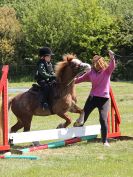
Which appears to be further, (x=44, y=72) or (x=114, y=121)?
(x=114, y=121)

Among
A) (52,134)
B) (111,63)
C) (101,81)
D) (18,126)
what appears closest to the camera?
(52,134)

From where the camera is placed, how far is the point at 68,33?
4909 cm

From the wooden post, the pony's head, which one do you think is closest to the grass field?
the wooden post

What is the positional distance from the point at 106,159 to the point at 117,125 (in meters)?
3.11

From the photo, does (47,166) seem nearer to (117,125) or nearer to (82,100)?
(117,125)

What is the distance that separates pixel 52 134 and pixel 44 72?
1.38m

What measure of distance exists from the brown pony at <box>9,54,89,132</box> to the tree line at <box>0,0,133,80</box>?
34639mm

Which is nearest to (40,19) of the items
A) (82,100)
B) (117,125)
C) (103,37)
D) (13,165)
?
(103,37)

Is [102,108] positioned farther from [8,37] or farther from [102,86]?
[8,37]

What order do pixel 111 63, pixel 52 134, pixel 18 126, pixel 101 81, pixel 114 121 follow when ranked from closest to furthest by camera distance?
pixel 52 134, pixel 111 63, pixel 101 81, pixel 18 126, pixel 114 121

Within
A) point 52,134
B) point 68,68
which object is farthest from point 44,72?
point 52,134

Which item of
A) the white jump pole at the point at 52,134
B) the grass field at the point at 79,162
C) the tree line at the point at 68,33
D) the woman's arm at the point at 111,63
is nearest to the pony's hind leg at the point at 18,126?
the white jump pole at the point at 52,134

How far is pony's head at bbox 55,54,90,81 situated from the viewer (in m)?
11.1

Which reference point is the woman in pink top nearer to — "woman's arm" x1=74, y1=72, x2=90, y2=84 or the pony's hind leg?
"woman's arm" x1=74, y1=72, x2=90, y2=84
